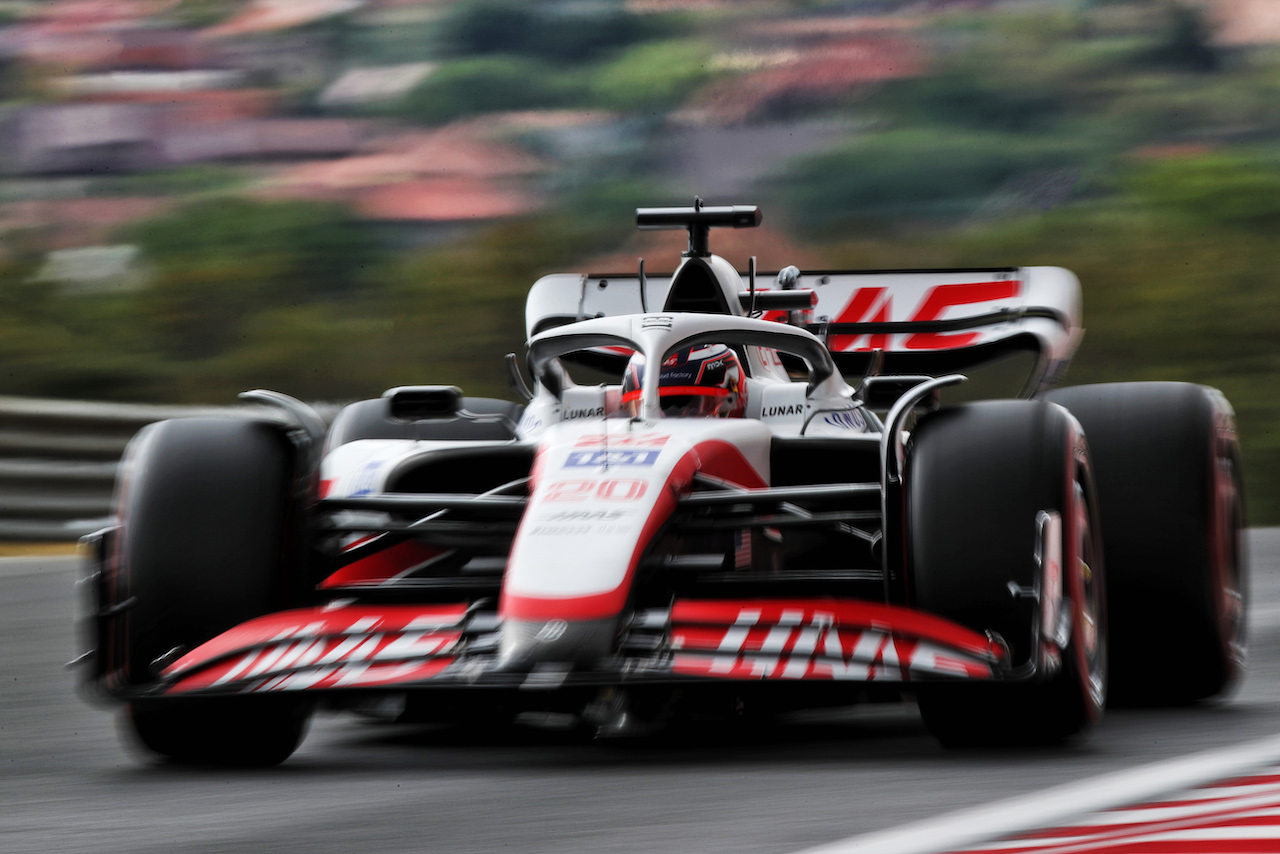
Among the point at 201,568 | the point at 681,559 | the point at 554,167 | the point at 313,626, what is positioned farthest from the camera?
the point at 554,167

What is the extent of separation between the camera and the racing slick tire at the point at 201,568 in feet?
15.4

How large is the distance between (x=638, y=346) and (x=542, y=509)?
3.58 ft

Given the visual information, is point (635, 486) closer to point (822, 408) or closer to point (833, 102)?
point (822, 408)

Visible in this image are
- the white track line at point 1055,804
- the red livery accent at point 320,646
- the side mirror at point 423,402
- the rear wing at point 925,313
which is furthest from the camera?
the rear wing at point 925,313

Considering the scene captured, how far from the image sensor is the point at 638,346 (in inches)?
221

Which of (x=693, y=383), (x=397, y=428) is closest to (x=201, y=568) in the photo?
(x=693, y=383)

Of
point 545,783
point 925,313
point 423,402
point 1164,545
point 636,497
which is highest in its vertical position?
point 925,313

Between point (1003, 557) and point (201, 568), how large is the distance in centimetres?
201

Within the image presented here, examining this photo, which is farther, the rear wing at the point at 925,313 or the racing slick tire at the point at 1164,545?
the rear wing at the point at 925,313

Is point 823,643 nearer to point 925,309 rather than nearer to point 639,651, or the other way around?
point 639,651

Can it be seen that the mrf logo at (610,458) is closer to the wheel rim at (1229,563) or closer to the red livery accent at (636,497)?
the red livery accent at (636,497)

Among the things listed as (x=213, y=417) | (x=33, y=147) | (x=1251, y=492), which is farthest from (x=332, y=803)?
(x=33, y=147)

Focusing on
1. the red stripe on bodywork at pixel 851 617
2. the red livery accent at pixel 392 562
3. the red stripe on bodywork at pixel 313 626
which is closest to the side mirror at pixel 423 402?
the red livery accent at pixel 392 562

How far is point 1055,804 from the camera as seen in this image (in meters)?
3.63
